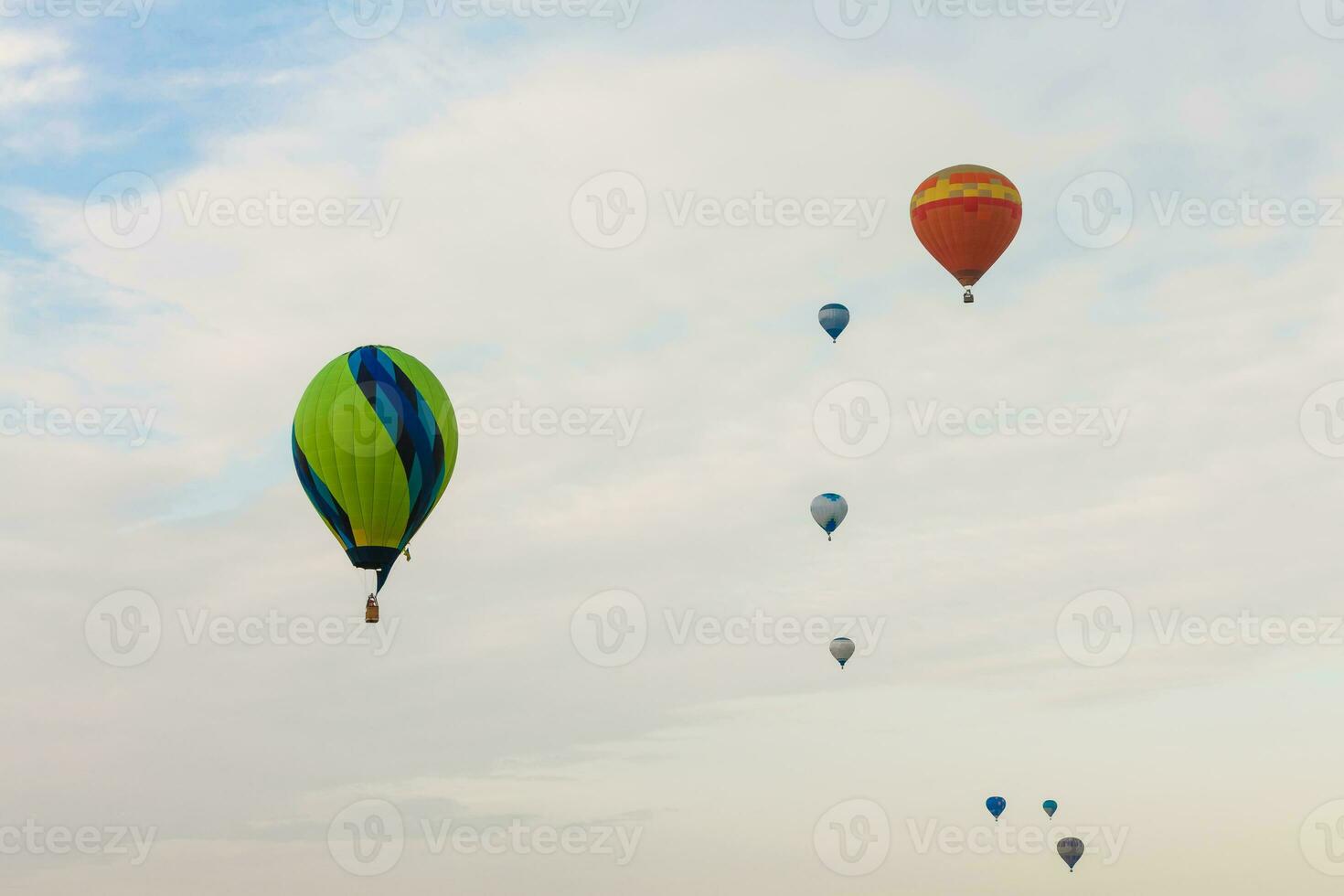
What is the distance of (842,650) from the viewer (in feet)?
291

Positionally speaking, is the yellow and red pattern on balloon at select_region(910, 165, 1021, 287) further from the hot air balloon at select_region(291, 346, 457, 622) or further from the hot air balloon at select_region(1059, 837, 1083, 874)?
the hot air balloon at select_region(1059, 837, 1083, 874)

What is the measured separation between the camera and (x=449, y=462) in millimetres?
59625

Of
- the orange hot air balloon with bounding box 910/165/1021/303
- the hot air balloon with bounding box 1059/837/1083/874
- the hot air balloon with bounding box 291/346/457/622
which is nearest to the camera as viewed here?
the hot air balloon with bounding box 291/346/457/622

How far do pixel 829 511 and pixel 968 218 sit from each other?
19.3m

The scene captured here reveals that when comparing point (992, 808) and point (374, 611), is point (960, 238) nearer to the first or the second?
point (374, 611)

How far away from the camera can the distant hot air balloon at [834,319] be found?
81.2m

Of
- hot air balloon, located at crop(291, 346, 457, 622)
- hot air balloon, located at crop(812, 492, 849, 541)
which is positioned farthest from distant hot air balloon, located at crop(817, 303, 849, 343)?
hot air balloon, located at crop(291, 346, 457, 622)

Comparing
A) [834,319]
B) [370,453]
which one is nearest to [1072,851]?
[834,319]

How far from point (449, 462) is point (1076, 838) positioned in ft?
169

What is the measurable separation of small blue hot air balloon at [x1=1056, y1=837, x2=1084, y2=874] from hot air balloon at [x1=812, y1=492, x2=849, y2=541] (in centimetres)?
2486

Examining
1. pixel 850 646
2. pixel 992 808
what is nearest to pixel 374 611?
pixel 850 646

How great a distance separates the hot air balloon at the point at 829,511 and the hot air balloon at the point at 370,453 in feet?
99.2

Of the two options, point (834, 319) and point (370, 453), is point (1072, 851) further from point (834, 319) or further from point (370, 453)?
point (370, 453)

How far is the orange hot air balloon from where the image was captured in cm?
Result: 7062
